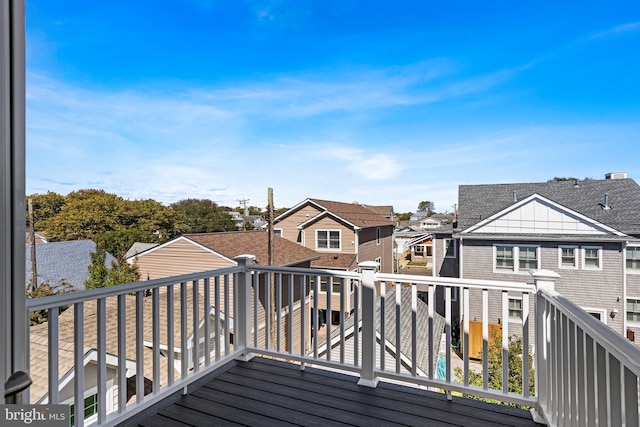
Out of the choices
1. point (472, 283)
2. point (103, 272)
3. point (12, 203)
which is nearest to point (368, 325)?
point (472, 283)

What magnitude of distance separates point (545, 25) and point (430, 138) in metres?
5.21

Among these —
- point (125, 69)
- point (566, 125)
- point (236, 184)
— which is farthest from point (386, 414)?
point (236, 184)

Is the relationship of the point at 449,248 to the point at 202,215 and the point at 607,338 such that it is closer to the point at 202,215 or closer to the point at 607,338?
the point at 202,215

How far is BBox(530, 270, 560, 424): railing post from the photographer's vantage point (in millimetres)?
Result: 2102

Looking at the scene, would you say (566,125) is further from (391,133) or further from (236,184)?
(236,184)

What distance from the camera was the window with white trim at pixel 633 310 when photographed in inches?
387

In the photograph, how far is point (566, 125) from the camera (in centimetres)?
1009

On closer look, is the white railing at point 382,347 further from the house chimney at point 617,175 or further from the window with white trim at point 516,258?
the house chimney at point 617,175

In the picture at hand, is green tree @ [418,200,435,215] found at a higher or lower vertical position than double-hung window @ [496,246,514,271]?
higher

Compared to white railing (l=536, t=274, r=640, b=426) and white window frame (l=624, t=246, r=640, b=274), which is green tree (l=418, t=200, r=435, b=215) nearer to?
white window frame (l=624, t=246, r=640, b=274)

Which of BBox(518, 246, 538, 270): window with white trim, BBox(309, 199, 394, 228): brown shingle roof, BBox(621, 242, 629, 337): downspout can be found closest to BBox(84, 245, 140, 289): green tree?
BBox(309, 199, 394, 228): brown shingle roof

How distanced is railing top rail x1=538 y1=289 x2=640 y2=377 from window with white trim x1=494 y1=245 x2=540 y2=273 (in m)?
10.1

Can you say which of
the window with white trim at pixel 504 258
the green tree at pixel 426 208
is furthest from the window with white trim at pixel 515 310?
the green tree at pixel 426 208

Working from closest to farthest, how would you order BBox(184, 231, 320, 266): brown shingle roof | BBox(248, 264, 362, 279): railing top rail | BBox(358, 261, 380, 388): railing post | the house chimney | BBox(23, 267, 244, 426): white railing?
1. BBox(23, 267, 244, 426): white railing
2. BBox(358, 261, 380, 388): railing post
3. BBox(248, 264, 362, 279): railing top rail
4. BBox(184, 231, 320, 266): brown shingle roof
5. the house chimney
